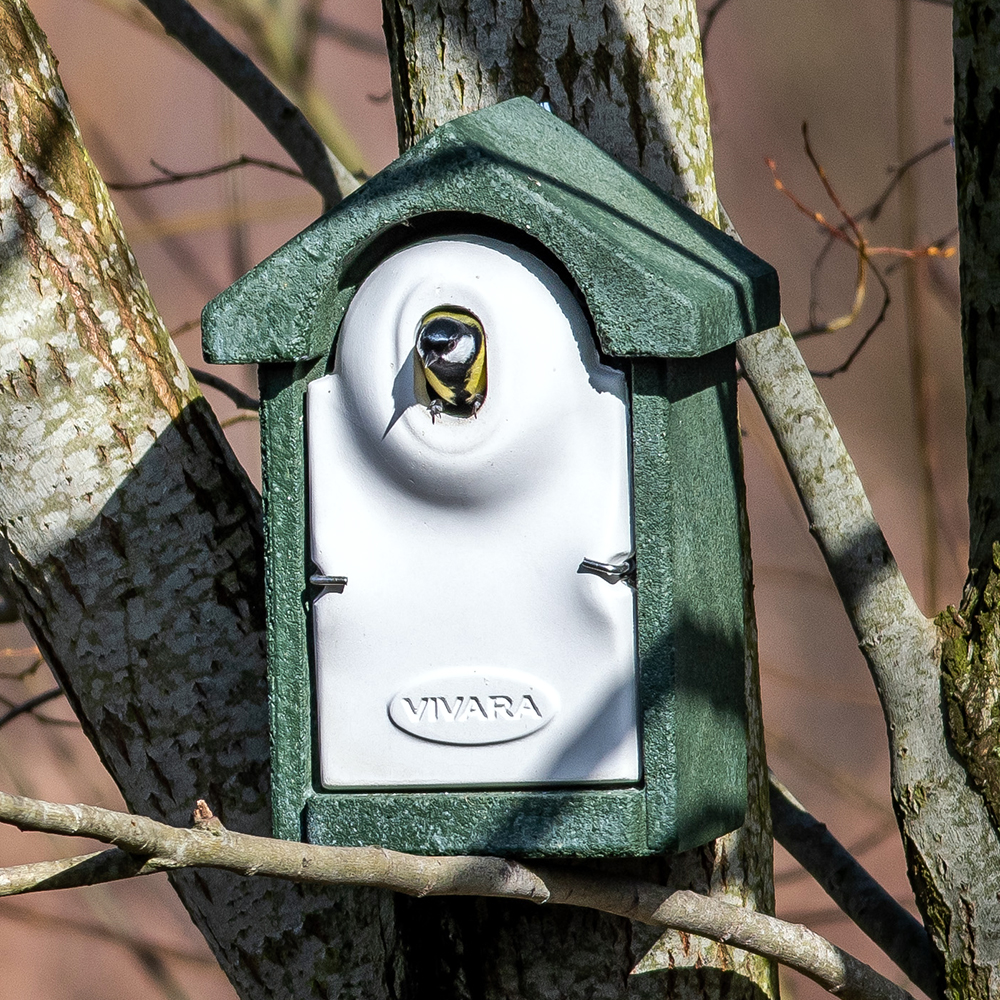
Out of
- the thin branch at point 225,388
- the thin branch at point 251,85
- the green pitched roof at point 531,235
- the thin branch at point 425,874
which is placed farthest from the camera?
the thin branch at point 251,85

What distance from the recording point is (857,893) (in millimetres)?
1841

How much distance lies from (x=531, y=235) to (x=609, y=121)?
362mm

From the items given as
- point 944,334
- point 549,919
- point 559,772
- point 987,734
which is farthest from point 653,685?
point 944,334

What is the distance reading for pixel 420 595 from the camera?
133 centimetres

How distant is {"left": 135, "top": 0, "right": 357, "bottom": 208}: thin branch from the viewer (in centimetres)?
238

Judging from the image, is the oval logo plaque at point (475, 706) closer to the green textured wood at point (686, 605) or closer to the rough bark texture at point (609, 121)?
the green textured wood at point (686, 605)

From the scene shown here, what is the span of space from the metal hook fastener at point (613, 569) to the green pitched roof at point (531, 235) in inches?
7.4

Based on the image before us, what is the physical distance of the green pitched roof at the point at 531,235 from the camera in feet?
4.11

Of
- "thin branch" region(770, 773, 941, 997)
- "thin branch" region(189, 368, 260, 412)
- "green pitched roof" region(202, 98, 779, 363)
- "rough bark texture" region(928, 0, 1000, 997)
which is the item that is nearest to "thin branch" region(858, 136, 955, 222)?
"rough bark texture" region(928, 0, 1000, 997)

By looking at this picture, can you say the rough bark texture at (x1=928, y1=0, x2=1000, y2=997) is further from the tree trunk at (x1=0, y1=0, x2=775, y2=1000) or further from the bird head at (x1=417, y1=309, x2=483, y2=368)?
the bird head at (x1=417, y1=309, x2=483, y2=368)

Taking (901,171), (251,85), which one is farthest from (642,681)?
(901,171)

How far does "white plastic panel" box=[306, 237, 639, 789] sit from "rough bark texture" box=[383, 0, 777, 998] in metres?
0.30

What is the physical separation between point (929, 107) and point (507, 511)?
9.04 feet

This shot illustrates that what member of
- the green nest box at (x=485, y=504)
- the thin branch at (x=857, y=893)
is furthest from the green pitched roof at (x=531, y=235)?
the thin branch at (x=857, y=893)
